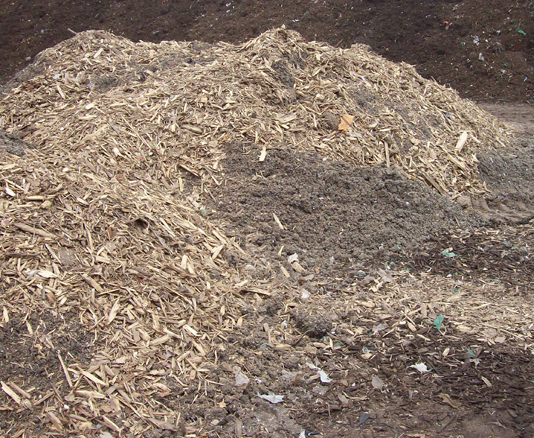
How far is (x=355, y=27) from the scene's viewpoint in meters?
11.3

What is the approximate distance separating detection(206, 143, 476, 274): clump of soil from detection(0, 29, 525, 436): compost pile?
0.9 inches

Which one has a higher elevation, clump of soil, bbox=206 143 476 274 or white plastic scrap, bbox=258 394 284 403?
clump of soil, bbox=206 143 476 274

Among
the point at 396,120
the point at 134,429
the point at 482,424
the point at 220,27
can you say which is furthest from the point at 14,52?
the point at 482,424

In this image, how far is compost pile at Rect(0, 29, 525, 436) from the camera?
292cm

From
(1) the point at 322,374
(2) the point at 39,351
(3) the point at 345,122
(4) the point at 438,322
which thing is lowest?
(1) the point at 322,374

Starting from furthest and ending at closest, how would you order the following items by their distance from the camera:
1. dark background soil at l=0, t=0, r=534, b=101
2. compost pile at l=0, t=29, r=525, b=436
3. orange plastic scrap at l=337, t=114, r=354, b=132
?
1. dark background soil at l=0, t=0, r=534, b=101
2. orange plastic scrap at l=337, t=114, r=354, b=132
3. compost pile at l=0, t=29, r=525, b=436

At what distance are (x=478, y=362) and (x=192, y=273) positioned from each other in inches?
71.7

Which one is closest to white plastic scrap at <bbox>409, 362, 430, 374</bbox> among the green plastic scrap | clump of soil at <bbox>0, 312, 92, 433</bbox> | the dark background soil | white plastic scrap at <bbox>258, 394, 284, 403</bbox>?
the green plastic scrap

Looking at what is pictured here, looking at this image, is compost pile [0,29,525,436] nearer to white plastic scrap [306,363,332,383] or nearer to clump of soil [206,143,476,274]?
clump of soil [206,143,476,274]

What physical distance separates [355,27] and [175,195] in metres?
8.25

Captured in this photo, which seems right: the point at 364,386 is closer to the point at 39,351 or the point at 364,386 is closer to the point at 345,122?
the point at 39,351

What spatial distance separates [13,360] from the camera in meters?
2.88

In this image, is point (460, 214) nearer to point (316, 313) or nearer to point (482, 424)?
point (316, 313)

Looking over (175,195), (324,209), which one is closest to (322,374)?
(324,209)
